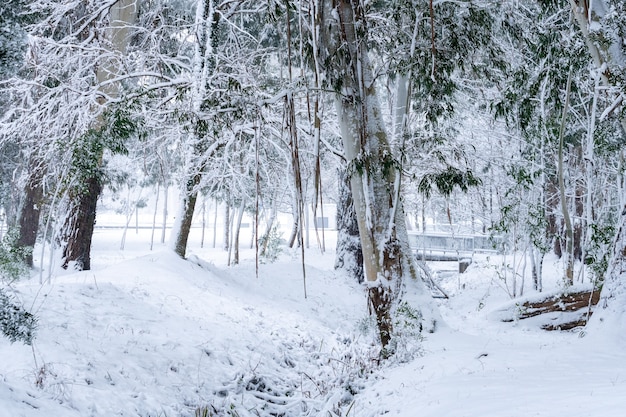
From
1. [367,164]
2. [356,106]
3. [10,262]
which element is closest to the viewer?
[367,164]

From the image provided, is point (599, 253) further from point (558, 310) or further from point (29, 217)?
point (29, 217)

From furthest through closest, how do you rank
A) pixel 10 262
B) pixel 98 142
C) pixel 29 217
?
pixel 29 217
pixel 10 262
pixel 98 142

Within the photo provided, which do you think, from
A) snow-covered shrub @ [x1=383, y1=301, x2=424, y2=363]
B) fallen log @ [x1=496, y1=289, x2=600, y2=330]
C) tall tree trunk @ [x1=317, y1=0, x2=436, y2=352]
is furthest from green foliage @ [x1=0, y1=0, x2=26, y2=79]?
fallen log @ [x1=496, y1=289, x2=600, y2=330]

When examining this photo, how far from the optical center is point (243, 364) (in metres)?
6.08

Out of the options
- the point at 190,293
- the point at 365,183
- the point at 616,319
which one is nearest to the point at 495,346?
the point at 616,319

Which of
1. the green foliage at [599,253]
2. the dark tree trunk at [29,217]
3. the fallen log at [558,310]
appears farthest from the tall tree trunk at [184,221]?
the dark tree trunk at [29,217]

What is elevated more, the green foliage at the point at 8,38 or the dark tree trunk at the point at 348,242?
the green foliage at the point at 8,38

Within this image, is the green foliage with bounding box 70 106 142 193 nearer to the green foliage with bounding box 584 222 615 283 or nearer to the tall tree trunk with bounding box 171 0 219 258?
the tall tree trunk with bounding box 171 0 219 258

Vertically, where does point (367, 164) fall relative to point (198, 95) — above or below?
below

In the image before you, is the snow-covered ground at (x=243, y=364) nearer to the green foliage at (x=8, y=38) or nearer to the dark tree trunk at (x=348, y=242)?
the green foliage at (x=8, y=38)

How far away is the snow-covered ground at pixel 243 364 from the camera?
11.7 feet

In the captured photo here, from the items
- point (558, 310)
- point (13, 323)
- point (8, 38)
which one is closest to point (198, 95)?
point (8, 38)

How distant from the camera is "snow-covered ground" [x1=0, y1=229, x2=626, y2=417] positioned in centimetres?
357

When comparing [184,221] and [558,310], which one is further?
[184,221]
